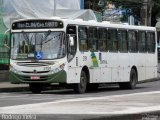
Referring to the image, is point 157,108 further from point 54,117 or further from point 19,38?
point 19,38

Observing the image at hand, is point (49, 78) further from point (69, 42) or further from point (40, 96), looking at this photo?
point (40, 96)

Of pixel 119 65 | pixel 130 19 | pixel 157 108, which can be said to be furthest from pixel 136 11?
pixel 157 108

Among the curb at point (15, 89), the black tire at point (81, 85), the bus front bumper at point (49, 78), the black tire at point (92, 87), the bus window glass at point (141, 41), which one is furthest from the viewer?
the bus window glass at point (141, 41)

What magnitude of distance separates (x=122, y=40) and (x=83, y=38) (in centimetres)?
396

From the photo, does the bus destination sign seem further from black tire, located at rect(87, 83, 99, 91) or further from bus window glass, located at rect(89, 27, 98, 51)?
black tire, located at rect(87, 83, 99, 91)

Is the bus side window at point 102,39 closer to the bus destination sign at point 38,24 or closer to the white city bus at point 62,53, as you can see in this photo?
the white city bus at point 62,53

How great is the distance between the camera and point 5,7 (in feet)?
117

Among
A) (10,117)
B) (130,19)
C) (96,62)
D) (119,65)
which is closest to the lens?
(10,117)

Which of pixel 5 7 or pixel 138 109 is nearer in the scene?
pixel 138 109

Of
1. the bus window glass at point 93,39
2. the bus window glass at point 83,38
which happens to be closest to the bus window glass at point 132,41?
the bus window glass at point 93,39

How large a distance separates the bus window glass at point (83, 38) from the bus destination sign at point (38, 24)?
1191 millimetres

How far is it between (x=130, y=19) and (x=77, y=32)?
56626 millimetres

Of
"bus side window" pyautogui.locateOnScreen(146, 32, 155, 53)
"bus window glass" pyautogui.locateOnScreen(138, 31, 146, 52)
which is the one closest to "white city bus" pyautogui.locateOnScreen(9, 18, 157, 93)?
"bus window glass" pyautogui.locateOnScreen(138, 31, 146, 52)

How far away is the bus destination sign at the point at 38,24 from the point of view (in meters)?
25.1
